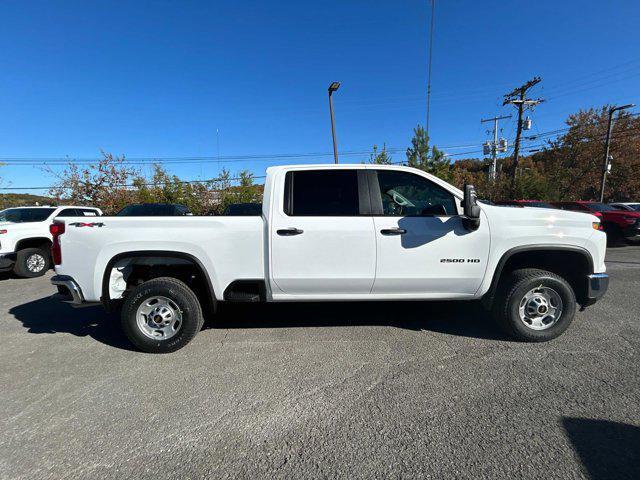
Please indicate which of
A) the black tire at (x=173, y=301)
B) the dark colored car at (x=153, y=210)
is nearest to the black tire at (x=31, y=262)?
the dark colored car at (x=153, y=210)

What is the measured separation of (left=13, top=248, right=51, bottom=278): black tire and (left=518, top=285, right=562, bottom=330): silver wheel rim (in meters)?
9.88

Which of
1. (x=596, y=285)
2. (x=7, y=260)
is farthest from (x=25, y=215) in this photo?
(x=596, y=285)

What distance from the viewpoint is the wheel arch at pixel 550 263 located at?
11.5 feet

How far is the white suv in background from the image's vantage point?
7324 millimetres

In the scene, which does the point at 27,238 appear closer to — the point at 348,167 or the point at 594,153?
the point at 348,167

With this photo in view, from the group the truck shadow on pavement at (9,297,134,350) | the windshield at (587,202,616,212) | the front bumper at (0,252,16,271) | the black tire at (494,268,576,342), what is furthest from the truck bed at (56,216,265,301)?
the windshield at (587,202,616,212)

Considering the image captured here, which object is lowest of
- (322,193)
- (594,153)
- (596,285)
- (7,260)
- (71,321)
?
(71,321)

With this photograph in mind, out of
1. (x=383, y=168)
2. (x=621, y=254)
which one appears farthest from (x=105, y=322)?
(x=621, y=254)

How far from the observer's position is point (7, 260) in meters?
7.26

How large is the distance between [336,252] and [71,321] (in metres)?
3.97

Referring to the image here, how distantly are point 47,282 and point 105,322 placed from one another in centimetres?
411

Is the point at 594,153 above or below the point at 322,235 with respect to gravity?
above

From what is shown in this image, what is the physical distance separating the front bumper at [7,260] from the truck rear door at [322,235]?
24.5 feet

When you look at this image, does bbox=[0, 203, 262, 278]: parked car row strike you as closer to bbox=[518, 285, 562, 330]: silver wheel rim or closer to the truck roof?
the truck roof
